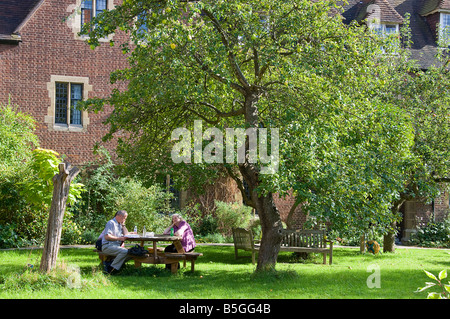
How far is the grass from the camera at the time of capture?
840 cm

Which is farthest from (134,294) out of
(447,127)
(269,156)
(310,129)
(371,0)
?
(371,0)

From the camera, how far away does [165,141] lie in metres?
12.4

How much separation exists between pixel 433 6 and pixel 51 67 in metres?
17.3

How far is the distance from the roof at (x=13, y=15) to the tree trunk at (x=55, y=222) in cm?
1200

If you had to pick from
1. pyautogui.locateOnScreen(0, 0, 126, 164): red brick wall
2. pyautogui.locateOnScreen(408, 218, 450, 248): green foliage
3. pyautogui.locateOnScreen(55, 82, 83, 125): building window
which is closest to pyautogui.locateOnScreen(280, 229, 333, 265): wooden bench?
pyautogui.locateOnScreen(408, 218, 450, 248): green foliage

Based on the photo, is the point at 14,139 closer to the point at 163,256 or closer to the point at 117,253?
the point at 117,253

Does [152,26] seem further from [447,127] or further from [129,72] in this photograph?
[447,127]

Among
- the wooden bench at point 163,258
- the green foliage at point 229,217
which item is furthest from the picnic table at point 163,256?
the green foliage at point 229,217

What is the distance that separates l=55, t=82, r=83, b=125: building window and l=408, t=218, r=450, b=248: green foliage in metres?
14.0

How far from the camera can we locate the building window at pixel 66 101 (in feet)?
64.5

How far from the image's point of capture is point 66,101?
19.7 m

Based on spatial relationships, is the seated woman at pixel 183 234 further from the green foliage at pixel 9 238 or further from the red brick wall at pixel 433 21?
the red brick wall at pixel 433 21

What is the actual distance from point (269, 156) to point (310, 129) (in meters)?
0.91

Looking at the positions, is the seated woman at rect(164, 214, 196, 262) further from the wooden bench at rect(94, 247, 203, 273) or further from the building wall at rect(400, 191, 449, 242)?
the building wall at rect(400, 191, 449, 242)
